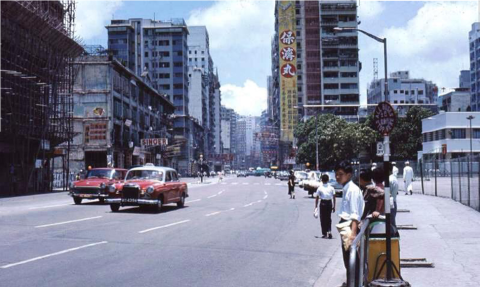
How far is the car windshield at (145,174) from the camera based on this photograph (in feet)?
70.1

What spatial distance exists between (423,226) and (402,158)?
70.1 metres

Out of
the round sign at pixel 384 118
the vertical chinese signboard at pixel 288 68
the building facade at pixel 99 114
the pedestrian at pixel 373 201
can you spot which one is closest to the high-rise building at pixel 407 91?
the vertical chinese signboard at pixel 288 68

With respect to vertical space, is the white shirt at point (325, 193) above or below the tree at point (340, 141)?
below

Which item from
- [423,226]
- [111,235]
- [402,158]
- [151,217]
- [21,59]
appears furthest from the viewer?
[402,158]

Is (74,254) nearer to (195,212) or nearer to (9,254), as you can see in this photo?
(9,254)

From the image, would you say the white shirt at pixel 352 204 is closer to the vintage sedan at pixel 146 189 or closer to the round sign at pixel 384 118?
the round sign at pixel 384 118

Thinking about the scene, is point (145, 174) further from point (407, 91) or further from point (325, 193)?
point (407, 91)

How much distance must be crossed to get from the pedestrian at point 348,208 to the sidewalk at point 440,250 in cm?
146

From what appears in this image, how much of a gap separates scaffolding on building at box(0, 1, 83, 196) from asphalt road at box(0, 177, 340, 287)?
80.2 ft

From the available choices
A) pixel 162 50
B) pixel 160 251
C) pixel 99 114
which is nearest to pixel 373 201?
pixel 160 251

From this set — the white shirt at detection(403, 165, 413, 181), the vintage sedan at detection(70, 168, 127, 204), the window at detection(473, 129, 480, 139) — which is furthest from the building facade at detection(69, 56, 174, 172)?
the window at detection(473, 129, 480, 139)

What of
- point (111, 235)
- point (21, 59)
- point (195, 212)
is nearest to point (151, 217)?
point (195, 212)

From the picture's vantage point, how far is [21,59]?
41.5 m

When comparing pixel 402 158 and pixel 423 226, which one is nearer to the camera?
pixel 423 226
